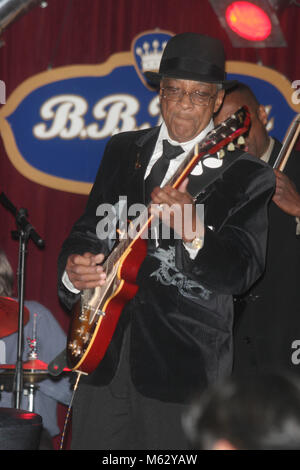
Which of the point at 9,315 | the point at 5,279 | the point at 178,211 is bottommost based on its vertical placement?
the point at 9,315

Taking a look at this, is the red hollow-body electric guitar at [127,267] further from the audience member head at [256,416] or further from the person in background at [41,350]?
the person in background at [41,350]

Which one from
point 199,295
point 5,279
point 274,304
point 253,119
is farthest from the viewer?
point 5,279

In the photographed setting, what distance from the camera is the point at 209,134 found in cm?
261

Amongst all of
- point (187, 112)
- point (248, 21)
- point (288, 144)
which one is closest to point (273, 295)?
point (288, 144)

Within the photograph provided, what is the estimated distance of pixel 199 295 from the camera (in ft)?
8.29

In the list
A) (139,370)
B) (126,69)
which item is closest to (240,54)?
(126,69)

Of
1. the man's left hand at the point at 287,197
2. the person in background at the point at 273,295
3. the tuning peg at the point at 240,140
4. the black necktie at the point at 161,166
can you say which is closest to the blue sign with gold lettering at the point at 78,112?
the person in background at the point at 273,295

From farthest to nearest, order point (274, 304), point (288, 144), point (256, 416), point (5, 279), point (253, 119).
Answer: point (5, 279) → point (253, 119) → point (274, 304) → point (288, 144) → point (256, 416)

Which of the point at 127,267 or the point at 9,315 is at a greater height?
the point at 127,267

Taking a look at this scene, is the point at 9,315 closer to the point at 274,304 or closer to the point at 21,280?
the point at 21,280

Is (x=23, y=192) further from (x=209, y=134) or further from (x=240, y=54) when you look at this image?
(x=209, y=134)

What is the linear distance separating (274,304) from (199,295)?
67.6 inches

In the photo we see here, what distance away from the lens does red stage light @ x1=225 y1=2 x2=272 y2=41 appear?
5.26 meters

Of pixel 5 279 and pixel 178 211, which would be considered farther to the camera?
pixel 5 279
